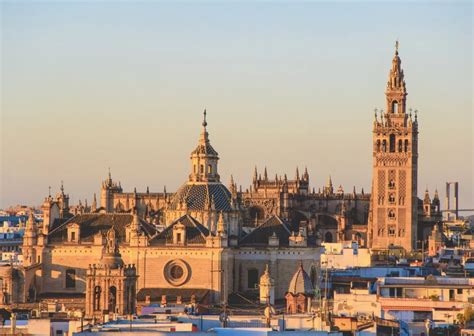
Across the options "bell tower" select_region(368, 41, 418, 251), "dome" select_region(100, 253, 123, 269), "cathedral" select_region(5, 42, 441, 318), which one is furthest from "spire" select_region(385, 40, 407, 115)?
"dome" select_region(100, 253, 123, 269)

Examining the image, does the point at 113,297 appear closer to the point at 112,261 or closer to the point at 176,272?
the point at 112,261

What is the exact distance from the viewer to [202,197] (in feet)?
403

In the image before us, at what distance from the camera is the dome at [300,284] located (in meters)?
108

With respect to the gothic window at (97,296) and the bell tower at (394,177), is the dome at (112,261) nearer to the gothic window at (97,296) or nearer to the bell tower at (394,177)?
the gothic window at (97,296)

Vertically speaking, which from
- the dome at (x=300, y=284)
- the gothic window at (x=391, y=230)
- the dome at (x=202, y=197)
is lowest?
the dome at (x=300, y=284)

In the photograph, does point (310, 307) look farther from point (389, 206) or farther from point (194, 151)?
point (389, 206)

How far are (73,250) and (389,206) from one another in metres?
75.8

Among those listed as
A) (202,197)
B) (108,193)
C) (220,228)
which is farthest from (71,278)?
(108,193)

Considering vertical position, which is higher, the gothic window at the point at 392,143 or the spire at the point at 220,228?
the gothic window at the point at 392,143

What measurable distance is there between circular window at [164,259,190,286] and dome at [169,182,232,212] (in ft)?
18.8

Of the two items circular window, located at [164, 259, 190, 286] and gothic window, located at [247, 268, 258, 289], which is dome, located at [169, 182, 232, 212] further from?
circular window, located at [164, 259, 190, 286]

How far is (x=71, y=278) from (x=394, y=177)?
7720 centimetres

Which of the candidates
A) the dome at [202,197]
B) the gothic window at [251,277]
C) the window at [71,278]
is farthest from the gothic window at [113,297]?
the dome at [202,197]

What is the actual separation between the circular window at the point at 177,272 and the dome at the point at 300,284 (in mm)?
9131
